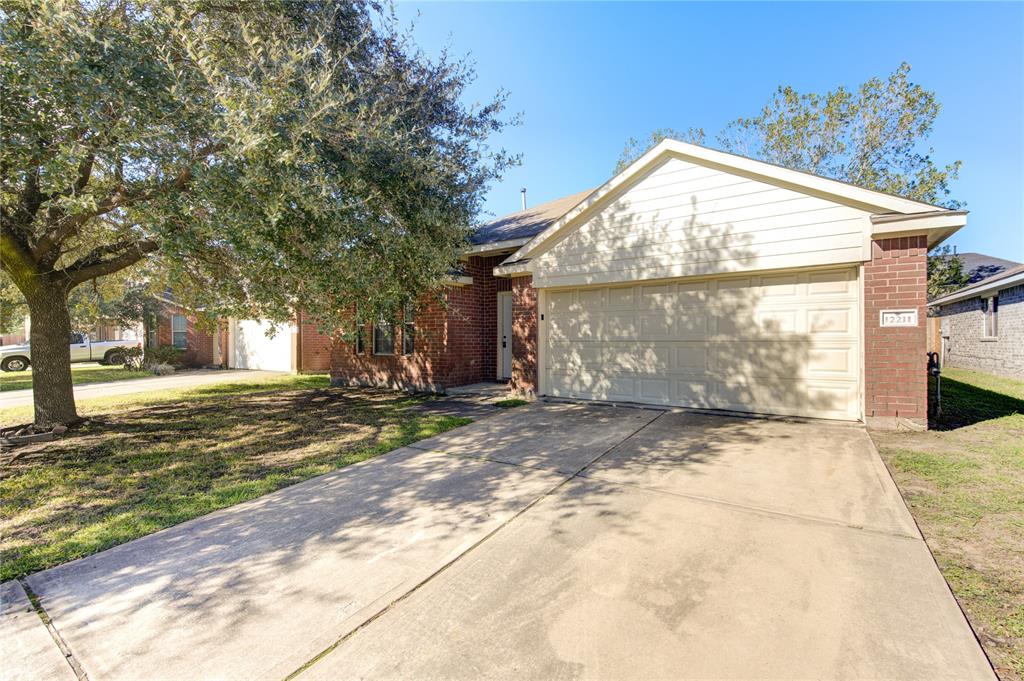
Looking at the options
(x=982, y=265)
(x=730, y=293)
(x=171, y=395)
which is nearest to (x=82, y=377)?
(x=171, y=395)

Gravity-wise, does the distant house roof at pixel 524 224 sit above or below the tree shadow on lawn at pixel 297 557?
above

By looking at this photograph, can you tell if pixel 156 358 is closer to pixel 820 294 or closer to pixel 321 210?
pixel 321 210

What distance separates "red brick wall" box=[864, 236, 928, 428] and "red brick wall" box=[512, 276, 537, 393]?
17.6 ft

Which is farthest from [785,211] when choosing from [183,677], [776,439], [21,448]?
[21,448]

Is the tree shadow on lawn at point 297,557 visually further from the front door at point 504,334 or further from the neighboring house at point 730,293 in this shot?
the front door at point 504,334

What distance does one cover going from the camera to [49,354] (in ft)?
21.5

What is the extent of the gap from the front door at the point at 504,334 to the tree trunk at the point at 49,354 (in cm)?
804

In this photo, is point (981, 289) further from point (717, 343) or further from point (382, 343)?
point (382, 343)

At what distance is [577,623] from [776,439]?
15.1 feet

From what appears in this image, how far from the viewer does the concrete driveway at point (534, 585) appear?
2012 mm

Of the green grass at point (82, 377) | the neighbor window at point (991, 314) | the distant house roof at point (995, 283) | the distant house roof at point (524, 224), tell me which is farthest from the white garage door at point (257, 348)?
the neighbor window at point (991, 314)

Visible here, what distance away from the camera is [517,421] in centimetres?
688

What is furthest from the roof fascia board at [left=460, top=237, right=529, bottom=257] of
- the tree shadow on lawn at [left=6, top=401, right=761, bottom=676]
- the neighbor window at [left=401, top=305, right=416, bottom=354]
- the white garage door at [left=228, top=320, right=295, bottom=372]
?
the white garage door at [left=228, top=320, right=295, bottom=372]

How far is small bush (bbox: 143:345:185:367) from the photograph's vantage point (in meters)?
16.8
